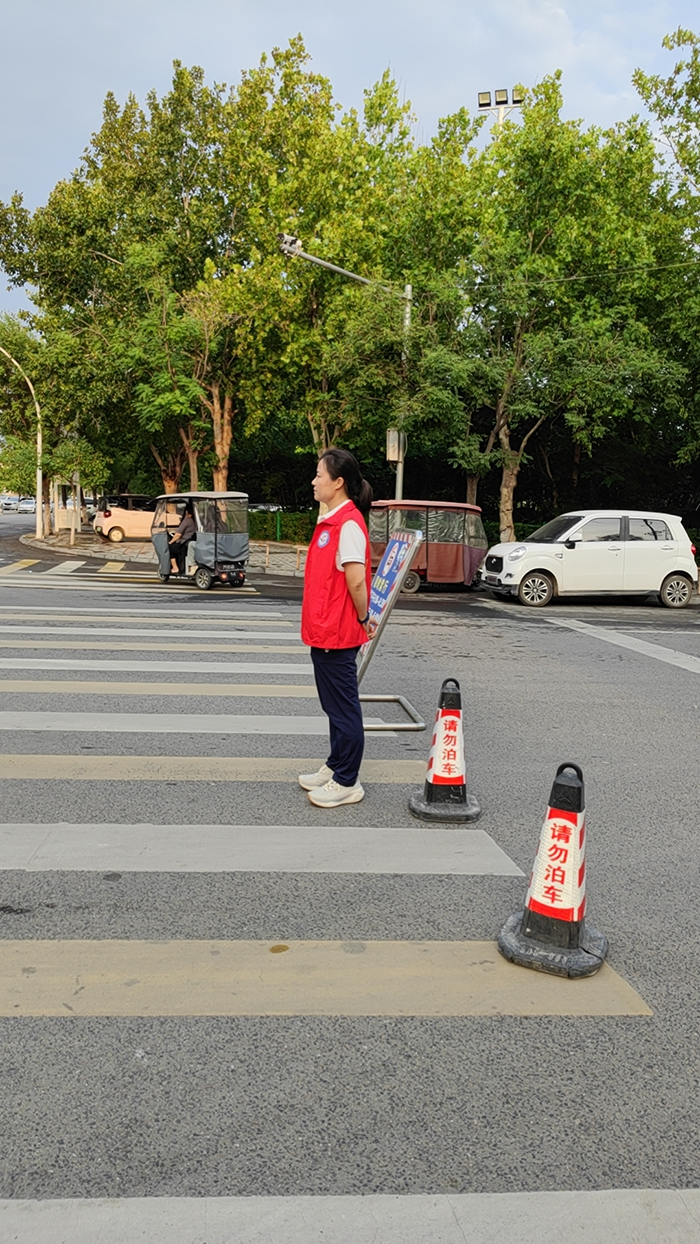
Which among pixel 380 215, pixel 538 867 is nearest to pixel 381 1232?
pixel 538 867

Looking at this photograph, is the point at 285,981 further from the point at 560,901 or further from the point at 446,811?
the point at 446,811

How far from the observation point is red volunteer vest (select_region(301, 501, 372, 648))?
5008mm

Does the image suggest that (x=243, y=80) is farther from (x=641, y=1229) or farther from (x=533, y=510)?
(x=641, y=1229)

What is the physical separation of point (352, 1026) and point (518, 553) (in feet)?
50.0

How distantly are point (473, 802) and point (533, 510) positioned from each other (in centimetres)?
3014

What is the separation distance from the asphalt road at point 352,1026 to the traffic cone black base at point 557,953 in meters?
0.11

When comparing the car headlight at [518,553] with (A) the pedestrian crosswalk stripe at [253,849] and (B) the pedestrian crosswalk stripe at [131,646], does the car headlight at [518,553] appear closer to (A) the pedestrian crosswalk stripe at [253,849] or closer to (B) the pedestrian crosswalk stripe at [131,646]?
(B) the pedestrian crosswalk stripe at [131,646]

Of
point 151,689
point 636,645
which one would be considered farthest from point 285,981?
point 636,645

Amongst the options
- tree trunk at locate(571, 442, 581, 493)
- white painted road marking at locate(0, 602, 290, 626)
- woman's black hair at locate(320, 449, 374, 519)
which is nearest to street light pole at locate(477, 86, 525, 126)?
tree trunk at locate(571, 442, 581, 493)

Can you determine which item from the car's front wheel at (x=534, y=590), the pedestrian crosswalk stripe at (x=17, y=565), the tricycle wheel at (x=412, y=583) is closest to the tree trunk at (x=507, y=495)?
the tricycle wheel at (x=412, y=583)

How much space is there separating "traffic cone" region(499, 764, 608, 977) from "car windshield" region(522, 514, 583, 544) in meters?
15.0

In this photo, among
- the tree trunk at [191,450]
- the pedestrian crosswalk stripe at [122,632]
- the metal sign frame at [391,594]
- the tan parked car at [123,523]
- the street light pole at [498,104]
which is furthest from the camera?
the street light pole at [498,104]

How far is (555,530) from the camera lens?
18.4 meters

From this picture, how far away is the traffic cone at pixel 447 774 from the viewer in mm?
5020
